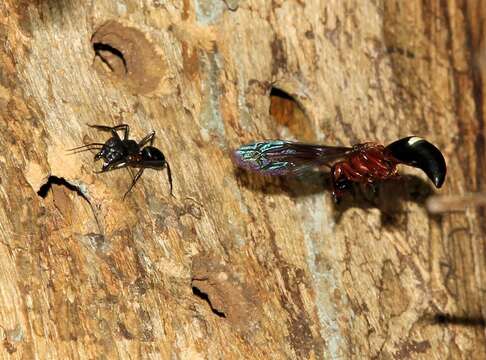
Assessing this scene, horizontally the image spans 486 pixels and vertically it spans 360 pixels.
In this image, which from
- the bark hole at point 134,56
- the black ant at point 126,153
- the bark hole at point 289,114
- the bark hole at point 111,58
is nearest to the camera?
the black ant at point 126,153

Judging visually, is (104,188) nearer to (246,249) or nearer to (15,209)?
(15,209)

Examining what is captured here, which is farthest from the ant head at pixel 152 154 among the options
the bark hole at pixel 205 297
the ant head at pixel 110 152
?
the bark hole at pixel 205 297

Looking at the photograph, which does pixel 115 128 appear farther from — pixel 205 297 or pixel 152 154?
pixel 205 297

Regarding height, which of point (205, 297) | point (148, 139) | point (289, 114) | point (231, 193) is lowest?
point (205, 297)

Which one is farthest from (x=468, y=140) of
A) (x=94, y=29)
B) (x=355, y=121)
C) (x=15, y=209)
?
(x=15, y=209)

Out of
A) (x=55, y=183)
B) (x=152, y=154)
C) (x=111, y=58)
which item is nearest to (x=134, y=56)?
(x=111, y=58)

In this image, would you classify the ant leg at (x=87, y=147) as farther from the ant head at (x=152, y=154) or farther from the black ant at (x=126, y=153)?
the ant head at (x=152, y=154)
